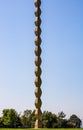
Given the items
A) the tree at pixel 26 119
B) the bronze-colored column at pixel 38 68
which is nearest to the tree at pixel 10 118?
the tree at pixel 26 119

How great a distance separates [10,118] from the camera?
94.2m

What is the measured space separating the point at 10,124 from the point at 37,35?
73288 mm

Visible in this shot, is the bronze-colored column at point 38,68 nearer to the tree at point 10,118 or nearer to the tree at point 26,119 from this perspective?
the tree at point 10,118

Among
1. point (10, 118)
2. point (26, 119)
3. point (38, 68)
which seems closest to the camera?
point (38, 68)

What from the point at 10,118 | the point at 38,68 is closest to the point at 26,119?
the point at 10,118

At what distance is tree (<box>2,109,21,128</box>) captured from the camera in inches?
3704

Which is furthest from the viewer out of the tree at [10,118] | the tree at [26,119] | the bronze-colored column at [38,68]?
the tree at [26,119]

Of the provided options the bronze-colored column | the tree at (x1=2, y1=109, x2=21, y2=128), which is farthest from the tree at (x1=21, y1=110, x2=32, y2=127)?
the bronze-colored column

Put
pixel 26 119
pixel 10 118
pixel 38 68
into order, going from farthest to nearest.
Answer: pixel 26 119 → pixel 10 118 → pixel 38 68

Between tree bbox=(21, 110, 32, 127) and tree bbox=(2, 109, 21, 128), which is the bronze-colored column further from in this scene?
tree bbox=(21, 110, 32, 127)

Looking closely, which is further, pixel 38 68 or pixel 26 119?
pixel 26 119

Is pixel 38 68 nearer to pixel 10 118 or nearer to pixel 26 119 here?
pixel 10 118

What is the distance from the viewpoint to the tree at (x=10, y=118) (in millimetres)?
94075

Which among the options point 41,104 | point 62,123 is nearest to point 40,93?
point 41,104
